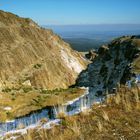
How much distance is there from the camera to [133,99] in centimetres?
1503

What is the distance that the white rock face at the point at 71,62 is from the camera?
81537 mm

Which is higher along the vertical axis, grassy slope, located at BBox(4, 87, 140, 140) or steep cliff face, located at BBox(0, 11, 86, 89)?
grassy slope, located at BBox(4, 87, 140, 140)

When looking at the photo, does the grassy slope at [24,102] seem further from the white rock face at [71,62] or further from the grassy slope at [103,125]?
the white rock face at [71,62]

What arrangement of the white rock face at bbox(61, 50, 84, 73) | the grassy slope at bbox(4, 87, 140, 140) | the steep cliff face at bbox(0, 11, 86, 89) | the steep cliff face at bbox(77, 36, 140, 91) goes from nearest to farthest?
1. the grassy slope at bbox(4, 87, 140, 140)
2. the steep cliff face at bbox(77, 36, 140, 91)
3. the steep cliff face at bbox(0, 11, 86, 89)
4. the white rock face at bbox(61, 50, 84, 73)

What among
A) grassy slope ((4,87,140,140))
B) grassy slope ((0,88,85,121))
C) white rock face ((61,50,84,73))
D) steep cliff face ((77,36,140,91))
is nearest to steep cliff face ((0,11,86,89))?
white rock face ((61,50,84,73))

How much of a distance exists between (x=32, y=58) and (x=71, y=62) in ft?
45.0

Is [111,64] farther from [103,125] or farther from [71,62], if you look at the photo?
[103,125]

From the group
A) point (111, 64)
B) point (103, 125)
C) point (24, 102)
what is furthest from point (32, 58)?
point (103, 125)

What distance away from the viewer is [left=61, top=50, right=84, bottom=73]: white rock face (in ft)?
268

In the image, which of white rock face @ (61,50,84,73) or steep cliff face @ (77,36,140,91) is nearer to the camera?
steep cliff face @ (77,36,140,91)

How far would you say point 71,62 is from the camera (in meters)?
83.1

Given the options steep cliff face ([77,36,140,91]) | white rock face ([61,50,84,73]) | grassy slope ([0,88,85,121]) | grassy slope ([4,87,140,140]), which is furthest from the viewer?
white rock face ([61,50,84,73])

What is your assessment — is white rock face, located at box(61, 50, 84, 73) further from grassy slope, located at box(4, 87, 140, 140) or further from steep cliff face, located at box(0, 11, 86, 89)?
grassy slope, located at box(4, 87, 140, 140)

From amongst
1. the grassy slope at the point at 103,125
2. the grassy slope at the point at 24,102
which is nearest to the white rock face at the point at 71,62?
the grassy slope at the point at 24,102
